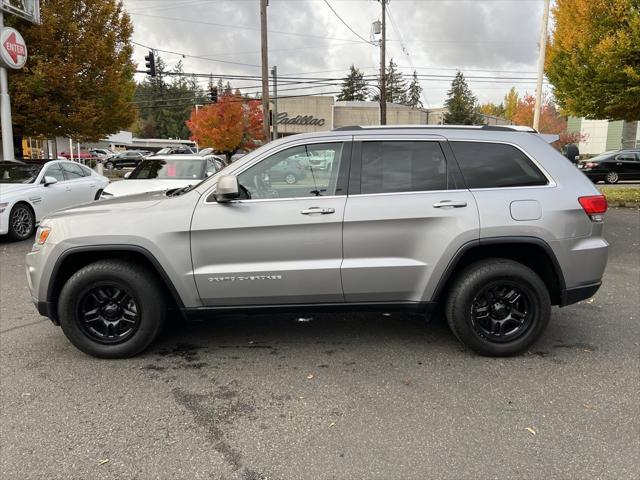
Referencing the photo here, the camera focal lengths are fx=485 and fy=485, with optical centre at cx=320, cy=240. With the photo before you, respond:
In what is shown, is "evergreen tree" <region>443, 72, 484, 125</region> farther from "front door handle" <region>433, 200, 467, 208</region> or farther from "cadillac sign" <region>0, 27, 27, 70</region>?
"front door handle" <region>433, 200, 467, 208</region>

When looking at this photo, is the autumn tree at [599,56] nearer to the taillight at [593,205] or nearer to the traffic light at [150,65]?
the taillight at [593,205]

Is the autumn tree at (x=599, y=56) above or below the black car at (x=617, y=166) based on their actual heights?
above

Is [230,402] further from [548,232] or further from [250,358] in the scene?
[548,232]

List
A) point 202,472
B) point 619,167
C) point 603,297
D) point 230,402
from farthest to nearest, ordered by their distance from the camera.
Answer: point 619,167
point 603,297
point 230,402
point 202,472

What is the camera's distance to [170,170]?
1018cm

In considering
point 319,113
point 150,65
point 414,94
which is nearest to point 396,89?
point 414,94

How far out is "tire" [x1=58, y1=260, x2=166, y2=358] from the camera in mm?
3822

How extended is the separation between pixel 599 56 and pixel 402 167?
35.8 ft

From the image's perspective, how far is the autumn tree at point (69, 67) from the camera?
1361cm

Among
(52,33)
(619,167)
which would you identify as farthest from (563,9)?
(52,33)

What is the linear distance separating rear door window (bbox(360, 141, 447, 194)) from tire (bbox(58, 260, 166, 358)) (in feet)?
6.25

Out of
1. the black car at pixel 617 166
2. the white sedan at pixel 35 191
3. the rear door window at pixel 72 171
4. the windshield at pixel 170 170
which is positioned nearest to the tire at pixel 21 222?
the white sedan at pixel 35 191

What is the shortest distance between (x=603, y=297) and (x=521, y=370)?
2.56 meters

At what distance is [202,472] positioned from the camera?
2594 millimetres
